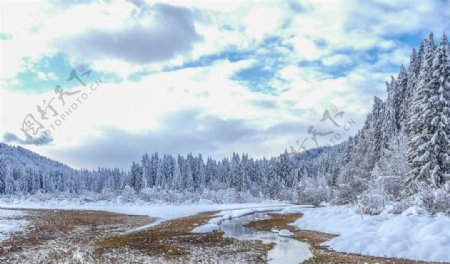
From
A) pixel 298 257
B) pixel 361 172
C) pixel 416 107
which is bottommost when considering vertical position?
pixel 298 257

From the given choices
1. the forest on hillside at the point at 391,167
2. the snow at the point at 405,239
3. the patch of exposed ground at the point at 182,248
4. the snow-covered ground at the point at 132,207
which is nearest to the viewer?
the snow at the point at 405,239

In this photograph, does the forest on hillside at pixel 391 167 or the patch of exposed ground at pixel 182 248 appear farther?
the forest on hillside at pixel 391 167

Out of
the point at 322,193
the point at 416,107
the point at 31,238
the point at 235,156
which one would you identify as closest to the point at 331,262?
the point at 31,238

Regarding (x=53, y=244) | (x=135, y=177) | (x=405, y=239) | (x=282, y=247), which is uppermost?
(x=135, y=177)

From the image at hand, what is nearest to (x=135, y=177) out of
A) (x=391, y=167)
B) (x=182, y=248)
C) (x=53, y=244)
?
(x=391, y=167)

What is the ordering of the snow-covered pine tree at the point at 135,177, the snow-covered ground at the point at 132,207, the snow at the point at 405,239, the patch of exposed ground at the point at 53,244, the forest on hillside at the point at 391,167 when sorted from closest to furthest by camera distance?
the snow at the point at 405,239
the patch of exposed ground at the point at 53,244
the forest on hillside at the point at 391,167
the snow-covered ground at the point at 132,207
the snow-covered pine tree at the point at 135,177

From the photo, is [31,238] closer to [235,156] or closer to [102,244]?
[102,244]

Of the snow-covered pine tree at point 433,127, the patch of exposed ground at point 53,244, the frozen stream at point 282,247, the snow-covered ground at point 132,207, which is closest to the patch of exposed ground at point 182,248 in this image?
Answer: the frozen stream at point 282,247

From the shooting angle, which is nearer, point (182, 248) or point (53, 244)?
point (182, 248)

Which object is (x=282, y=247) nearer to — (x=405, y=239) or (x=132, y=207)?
(x=405, y=239)

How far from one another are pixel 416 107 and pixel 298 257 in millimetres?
24644

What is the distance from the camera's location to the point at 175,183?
5123 inches

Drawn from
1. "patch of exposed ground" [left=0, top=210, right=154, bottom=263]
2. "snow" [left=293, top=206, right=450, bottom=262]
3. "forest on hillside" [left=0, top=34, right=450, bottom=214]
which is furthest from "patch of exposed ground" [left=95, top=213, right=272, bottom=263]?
"forest on hillside" [left=0, top=34, right=450, bottom=214]

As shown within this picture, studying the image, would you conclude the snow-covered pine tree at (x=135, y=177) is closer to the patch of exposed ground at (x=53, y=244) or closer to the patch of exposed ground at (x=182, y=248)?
the patch of exposed ground at (x=53, y=244)
